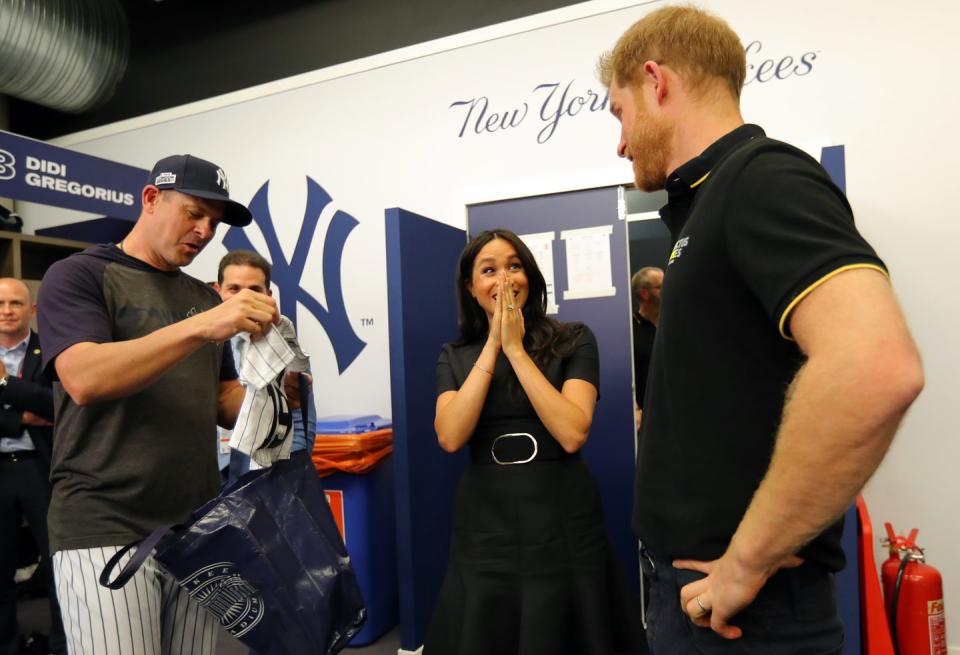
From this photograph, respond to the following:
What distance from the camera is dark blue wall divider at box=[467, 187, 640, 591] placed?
9.97 ft

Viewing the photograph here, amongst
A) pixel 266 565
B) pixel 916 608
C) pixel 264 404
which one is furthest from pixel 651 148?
pixel 916 608

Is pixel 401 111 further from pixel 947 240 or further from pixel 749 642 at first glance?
pixel 749 642

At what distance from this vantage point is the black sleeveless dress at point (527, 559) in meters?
1.74

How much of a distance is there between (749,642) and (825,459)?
31 centimetres

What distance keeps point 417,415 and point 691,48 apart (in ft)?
6.37

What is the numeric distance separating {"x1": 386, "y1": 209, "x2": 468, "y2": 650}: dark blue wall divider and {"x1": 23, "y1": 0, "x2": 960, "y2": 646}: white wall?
0.24 m

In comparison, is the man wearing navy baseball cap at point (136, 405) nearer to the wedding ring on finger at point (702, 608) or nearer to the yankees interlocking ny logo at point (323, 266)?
the wedding ring on finger at point (702, 608)

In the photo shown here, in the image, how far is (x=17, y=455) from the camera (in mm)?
2957

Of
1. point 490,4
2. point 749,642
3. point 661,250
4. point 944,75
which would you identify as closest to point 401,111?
point 490,4

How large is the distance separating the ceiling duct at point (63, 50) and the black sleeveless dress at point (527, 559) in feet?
12.5

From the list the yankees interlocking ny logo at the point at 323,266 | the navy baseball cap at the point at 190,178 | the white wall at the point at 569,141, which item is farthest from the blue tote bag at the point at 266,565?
the yankees interlocking ny logo at the point at 323,266

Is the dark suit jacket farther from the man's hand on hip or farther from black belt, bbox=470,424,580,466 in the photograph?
the man's hand on hip

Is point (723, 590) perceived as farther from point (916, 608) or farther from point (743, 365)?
point (916, 608)

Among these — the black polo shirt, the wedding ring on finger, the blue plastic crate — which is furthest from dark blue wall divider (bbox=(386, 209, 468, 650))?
the wedding ring on finger
